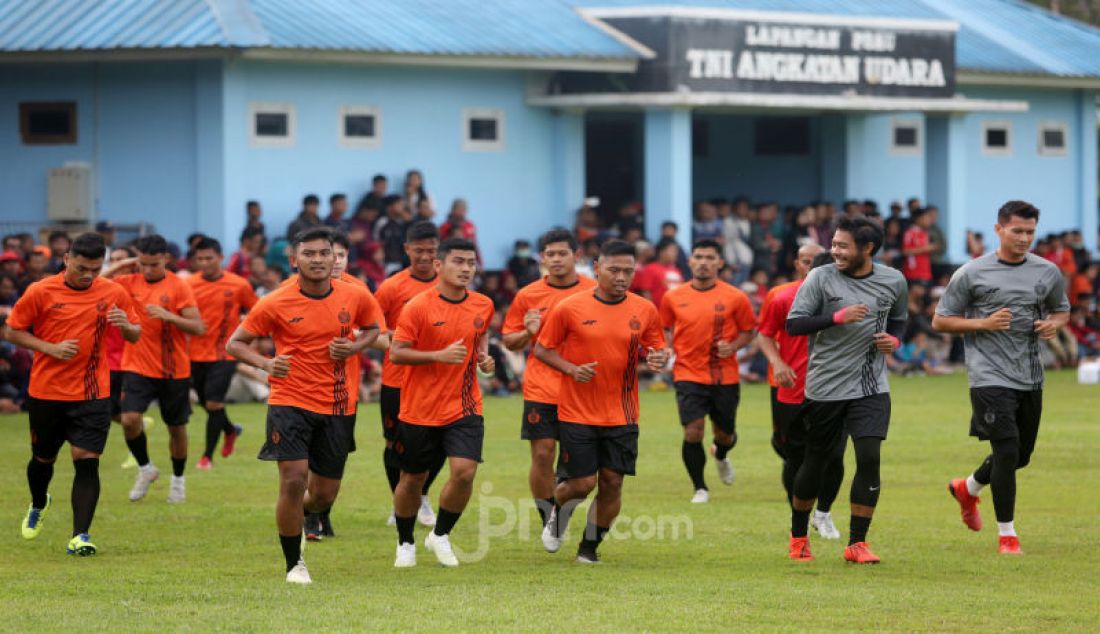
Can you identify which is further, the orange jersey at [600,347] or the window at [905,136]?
the window at [905,136]

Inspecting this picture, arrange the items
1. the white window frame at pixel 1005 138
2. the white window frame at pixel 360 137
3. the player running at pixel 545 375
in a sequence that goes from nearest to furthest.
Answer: the player running at pixel 545 375
the white window frame at pixel 360 137
the white window frame at pixel 1005 138

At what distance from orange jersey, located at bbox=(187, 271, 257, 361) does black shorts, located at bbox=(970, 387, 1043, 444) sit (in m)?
6.92

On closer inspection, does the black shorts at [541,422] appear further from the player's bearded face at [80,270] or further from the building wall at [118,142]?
the building wall at [118,142]

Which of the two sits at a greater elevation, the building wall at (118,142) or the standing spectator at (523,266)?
the building wall at (118,142)

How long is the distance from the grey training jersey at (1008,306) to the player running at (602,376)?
1986 millimetres

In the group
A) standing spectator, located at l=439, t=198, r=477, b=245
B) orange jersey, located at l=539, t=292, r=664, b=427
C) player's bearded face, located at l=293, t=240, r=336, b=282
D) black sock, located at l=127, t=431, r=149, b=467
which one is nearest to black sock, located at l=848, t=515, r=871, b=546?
orange jersey, located at l=539, t=292, r=664, b=427

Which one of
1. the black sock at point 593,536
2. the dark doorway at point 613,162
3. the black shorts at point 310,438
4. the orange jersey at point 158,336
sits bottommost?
the black sock at point 593,536

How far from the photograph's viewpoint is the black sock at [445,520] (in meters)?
12.2

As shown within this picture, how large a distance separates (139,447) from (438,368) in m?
4.72

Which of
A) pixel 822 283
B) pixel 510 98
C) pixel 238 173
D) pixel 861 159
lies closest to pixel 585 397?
pixel 822 283

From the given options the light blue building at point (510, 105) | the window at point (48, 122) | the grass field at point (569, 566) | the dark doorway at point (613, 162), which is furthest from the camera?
the dark doorway at point (613, 162)

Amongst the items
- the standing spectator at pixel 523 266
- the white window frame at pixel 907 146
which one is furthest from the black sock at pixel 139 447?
the white window frame at pixel 907 146

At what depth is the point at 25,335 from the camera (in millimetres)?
12938

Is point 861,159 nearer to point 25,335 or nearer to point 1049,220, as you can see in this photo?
point 1049,220
